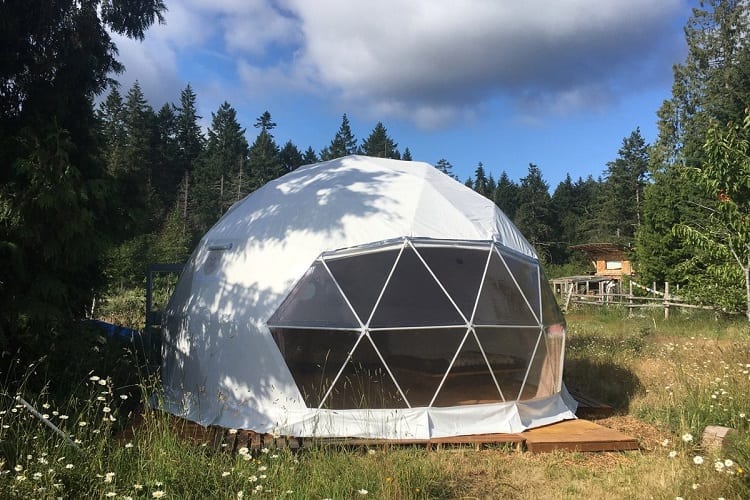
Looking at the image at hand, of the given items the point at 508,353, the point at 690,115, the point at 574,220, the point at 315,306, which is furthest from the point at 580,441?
the point at 574,220

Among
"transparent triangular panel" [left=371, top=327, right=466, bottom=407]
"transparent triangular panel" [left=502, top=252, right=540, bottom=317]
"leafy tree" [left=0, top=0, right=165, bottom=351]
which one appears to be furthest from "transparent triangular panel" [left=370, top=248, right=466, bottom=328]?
"leafy tree" [left=0, top=0, right=165, bottom=351]

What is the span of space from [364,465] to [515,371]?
2932 mm

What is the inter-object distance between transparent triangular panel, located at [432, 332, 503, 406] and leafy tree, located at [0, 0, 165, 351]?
4274mm

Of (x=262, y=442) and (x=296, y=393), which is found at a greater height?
(x=296, y=393)

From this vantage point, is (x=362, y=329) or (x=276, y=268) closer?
(x=362, y=329)

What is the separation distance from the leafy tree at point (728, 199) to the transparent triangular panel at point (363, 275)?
6.57 meters

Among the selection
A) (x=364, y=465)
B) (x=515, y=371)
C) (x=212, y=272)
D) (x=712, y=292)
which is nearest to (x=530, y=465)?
(x=515, y=371)

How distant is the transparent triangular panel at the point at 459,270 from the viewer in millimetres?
6516

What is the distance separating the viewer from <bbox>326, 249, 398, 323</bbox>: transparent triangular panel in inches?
248

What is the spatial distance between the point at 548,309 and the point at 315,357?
3386mm

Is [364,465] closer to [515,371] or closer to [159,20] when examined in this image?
[515,371]

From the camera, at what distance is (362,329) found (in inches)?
241

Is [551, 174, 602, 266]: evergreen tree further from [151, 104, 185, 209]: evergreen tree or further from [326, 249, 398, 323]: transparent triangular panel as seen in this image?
[326, 249, 398, 323]: transparent triangular panel

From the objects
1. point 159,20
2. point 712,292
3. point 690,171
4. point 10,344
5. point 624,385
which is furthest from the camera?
point 712,292
